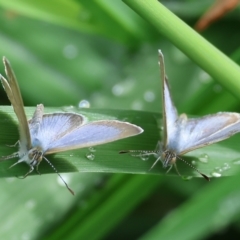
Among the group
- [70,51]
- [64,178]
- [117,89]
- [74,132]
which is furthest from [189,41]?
[70,51]

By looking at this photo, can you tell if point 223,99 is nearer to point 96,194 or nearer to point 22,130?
point 96,194

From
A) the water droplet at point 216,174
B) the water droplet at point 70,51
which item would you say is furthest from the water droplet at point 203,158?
the water droplet at point 70,51

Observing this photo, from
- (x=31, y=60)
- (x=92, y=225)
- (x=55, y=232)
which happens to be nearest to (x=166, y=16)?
(x=92, y=225)

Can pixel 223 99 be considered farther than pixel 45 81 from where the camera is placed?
No

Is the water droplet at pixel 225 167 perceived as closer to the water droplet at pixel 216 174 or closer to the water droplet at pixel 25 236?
the water droplet at pixel 216 174

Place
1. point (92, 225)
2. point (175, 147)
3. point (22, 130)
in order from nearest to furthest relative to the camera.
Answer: point (22, 130) → point (175, 147) → point (92, 225)

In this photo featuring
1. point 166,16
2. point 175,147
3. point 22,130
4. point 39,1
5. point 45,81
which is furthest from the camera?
point 45,81
